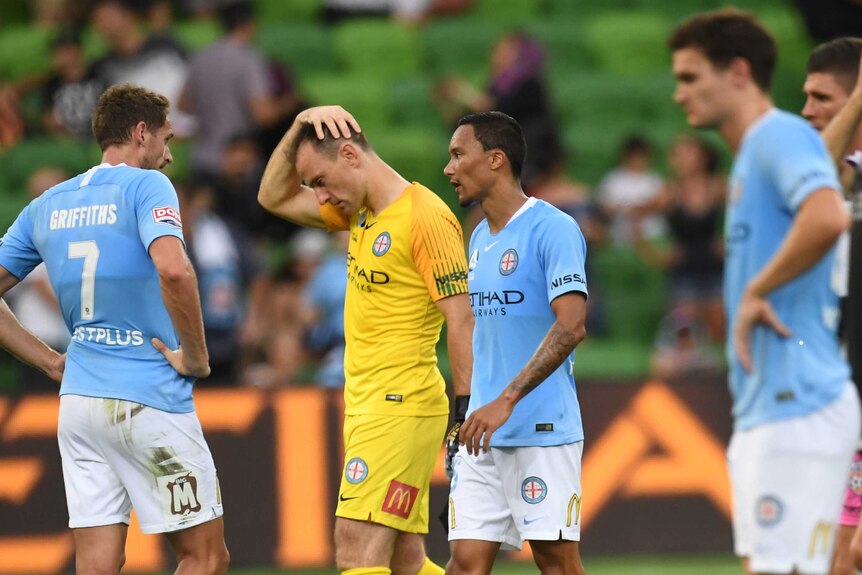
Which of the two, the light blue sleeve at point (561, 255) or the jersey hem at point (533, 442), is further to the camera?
the jersey hem at point (533, 442)

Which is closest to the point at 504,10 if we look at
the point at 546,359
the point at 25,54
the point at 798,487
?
the point at 25,54

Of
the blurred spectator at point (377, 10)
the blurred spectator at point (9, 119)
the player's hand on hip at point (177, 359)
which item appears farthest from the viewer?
the blurred spectator at point (377, 10)

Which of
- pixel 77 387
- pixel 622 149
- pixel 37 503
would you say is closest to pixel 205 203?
pixel 37 503

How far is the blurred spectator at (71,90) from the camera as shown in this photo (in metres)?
12.7

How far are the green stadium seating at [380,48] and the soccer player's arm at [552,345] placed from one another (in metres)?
10.2

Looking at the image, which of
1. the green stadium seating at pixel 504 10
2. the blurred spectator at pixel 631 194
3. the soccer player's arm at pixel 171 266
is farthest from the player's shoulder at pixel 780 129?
the green stadium seating at pixel 504 10

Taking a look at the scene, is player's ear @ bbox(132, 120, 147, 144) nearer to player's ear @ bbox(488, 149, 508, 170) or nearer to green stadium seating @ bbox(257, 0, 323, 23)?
player's ear @ bbox(488, 149, 508, 170)

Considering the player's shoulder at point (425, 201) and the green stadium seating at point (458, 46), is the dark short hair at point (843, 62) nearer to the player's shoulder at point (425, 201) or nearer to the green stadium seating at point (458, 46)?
the player's shoulder at point (425, 201)

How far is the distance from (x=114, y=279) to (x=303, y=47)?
34.1 feet

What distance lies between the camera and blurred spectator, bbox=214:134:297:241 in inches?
491

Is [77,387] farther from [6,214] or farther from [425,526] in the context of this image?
[6,214]

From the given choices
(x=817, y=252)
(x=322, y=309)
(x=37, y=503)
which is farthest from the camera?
(x=322, y=309)

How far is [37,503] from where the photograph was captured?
31.4 feet

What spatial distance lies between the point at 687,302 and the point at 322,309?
3055 millimetres
